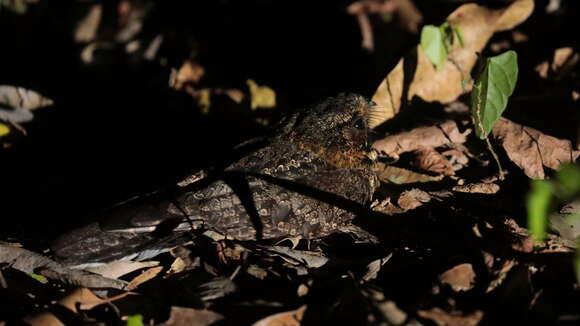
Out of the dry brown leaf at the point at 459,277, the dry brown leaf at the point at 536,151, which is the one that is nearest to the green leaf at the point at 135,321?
the dry brown leaf at the point at 459,277

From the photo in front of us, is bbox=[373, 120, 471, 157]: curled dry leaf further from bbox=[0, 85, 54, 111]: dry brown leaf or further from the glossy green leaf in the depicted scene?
bbox=[0, 85, 54, 111]: dry brown leaf

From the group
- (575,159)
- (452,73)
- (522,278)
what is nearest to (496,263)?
(522,278)

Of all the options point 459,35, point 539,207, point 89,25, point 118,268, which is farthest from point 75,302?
point 89,25

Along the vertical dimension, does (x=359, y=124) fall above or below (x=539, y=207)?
below

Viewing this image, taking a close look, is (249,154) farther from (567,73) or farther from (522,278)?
(567,73)

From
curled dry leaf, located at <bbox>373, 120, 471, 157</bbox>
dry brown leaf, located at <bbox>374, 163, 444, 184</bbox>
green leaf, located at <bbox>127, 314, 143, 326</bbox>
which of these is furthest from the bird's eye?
green leaf, located at <bbox>127, 314, 143, 326</bbox>

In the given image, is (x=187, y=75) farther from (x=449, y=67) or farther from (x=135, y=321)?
(x=135, y=321)
